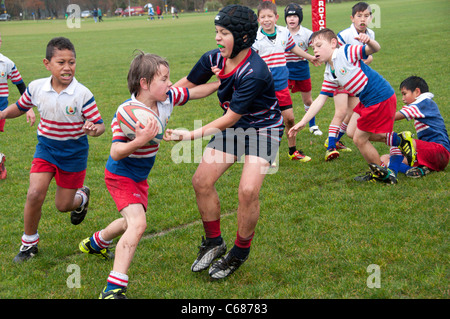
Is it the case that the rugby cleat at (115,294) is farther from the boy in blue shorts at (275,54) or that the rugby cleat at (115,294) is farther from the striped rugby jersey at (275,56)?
the striped rugby jersey at (275,56)

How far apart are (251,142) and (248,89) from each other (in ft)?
1.68

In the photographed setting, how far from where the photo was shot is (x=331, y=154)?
7.52 m

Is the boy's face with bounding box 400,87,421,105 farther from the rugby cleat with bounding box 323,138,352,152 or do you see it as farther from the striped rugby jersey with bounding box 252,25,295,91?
the striped rugby jersey with bounding box 252,25,295,91

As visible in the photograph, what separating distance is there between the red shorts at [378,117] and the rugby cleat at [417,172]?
0.61 metres

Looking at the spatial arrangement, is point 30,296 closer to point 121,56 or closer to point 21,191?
point 21,191

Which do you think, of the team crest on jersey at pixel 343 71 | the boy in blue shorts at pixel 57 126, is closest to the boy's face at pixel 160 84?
the boy in blue shorts at pixel 57 126

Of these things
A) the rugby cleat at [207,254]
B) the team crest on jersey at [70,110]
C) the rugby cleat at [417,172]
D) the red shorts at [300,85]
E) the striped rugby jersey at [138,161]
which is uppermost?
the team crest on jersey at [70,110]

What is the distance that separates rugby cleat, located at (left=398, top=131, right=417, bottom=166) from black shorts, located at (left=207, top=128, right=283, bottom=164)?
106 inches

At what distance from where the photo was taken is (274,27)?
773 centimetres

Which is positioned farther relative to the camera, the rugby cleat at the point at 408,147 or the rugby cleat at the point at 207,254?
Answer: the rugby cleat at the point at 408,147

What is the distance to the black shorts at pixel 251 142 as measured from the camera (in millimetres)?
4266

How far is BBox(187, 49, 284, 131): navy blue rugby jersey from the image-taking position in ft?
13.1

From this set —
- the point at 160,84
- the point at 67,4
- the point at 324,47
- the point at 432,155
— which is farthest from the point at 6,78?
the point at 67,4
